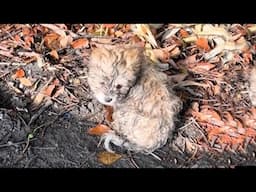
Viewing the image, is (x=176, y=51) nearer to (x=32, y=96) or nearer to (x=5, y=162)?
(x=32, y=96)

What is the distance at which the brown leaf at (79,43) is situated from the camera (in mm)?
4211

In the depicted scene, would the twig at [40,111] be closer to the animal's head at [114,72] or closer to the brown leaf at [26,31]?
the animal's head at [114,72]

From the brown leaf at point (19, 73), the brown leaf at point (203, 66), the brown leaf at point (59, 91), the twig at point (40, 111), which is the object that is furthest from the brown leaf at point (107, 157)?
the brown leaf at point (203, 66)

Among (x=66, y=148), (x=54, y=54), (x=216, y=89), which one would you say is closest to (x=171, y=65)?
(x=216, y=89)

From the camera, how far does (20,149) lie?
11.2 ft

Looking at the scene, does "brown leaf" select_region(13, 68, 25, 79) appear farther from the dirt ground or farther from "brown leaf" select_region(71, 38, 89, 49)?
"brown leaf" select_region(71, 38, 89, 49)

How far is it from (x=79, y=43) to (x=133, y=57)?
1017mm

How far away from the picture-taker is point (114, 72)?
323cm

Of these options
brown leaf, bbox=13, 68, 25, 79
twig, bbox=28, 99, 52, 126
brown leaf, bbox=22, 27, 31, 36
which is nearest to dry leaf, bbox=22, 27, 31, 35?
brown leaf, bbox=22, 27, 31, 36

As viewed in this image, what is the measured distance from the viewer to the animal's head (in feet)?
10.6

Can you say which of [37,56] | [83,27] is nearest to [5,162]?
[37,56]

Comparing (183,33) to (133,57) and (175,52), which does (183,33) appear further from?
(133,57)

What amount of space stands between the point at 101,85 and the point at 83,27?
122 cm

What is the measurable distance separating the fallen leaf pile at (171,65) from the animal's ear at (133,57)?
0.49m
